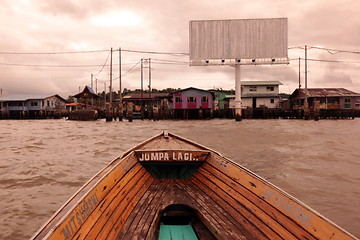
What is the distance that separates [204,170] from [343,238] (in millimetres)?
2775

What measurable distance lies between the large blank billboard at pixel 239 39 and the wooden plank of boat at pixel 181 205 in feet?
105

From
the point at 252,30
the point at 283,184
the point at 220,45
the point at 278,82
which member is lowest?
the point at 283,184

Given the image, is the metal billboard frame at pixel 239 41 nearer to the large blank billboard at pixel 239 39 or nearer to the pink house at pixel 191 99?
the large blank billboard at pixel 239 39

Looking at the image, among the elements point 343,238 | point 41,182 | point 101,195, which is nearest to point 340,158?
point 343,238

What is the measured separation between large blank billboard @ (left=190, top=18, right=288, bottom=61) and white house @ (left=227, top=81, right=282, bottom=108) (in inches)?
380

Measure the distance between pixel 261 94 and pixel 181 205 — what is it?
43038mm

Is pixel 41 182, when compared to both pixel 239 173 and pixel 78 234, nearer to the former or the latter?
pixel 78 234

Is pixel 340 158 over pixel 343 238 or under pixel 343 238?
under

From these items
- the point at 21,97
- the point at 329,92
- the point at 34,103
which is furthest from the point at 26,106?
the point at 329,92

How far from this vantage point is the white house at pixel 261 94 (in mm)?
43531

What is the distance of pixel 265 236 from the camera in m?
2.87

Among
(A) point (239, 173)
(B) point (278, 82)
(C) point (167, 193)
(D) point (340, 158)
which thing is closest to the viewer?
(A) point (239, 173)

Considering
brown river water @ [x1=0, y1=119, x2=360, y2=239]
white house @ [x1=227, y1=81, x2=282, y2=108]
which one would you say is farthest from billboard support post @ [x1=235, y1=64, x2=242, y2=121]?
brown river water @ [x1=0, y1=119, x2=360, y2=239]

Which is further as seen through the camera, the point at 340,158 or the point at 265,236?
the point at 340,158
